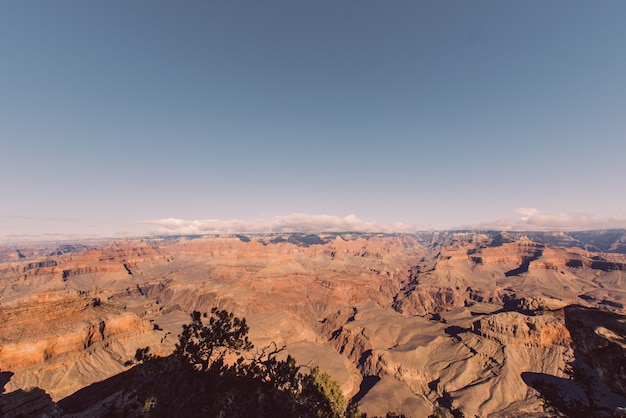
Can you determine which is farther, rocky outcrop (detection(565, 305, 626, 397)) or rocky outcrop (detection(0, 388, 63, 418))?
rocky outcrop (detection(0, 388, 63, 418))

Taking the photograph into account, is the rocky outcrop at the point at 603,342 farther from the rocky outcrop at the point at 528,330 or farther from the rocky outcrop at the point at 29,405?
the rocky outcrop at the point at 528,330

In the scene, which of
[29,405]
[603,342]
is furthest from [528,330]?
→ [29,405]

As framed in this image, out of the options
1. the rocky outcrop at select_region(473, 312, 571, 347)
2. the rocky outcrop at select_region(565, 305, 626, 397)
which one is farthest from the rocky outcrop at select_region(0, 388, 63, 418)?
the rocky outcrop at select_region(473, 312, 571, 347)

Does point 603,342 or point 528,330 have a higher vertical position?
point 603,342

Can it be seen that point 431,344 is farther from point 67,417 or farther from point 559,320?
point 67,417

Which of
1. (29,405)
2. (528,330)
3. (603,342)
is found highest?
(603,342)

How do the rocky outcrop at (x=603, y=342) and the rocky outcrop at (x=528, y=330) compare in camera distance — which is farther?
the rocky outcrop at (x=528, y=330)

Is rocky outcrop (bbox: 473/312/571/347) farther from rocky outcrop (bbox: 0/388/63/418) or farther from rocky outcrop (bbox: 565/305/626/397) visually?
rocky outcrop (bbox: 0/388/63/418)

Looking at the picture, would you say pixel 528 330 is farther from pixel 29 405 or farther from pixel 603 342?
pixel 29 405

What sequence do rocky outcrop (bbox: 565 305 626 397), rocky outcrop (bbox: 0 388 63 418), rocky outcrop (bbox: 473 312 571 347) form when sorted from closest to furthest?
1. rocky outcrop (bbox: 565 305 626 397)
2. rocky outcrop (bbox: 0 388 63 418)
3. rocky outcrop (bbox: 473 312 571 347)

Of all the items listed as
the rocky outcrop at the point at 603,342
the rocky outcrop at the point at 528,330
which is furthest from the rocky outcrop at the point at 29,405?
the rocky outcrop at the point at 528,330

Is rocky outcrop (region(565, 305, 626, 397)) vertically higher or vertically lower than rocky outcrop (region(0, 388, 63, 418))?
higher

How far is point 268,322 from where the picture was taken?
116 metres

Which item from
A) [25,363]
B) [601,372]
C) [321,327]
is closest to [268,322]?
[321,327]
